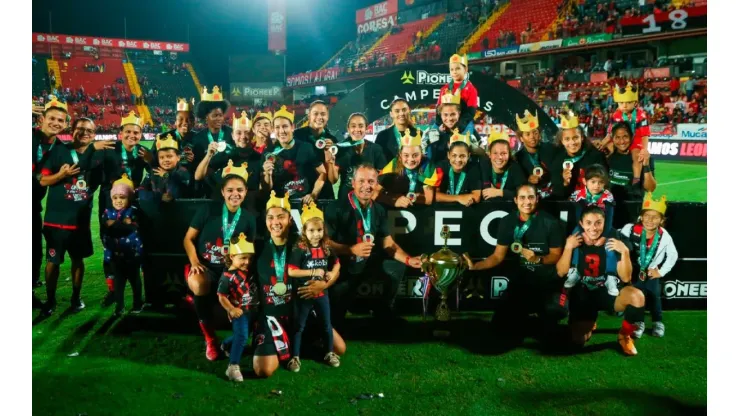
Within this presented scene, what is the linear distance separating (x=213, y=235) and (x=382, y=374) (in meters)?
1.53

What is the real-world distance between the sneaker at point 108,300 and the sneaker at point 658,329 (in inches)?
173

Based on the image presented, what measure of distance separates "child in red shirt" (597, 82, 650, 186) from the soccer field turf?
1293 mm

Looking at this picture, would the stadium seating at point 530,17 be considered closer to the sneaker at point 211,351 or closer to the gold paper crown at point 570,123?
the gold paper crown at point 570,123

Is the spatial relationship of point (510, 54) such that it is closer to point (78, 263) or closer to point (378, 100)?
point (378, 100)

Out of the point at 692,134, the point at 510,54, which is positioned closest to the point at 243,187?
the point at 510,54

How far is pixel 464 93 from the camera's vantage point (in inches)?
196

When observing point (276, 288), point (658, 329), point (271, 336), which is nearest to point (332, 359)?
point (271, 336)

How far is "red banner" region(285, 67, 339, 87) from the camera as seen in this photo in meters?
8.46

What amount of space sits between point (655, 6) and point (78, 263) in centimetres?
1524

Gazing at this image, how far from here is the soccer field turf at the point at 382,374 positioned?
3146 millimetres

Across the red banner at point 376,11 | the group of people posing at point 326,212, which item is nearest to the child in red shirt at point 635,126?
the group of people posing at point 326,212

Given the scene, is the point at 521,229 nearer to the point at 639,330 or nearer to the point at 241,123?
the point at 639,330

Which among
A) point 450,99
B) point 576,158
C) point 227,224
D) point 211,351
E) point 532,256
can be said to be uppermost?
point 450,99

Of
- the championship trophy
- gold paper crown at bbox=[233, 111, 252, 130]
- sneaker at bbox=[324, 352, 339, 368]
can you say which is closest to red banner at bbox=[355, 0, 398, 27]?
gold paper crown at bbox=[233, 111, 252, 130]
